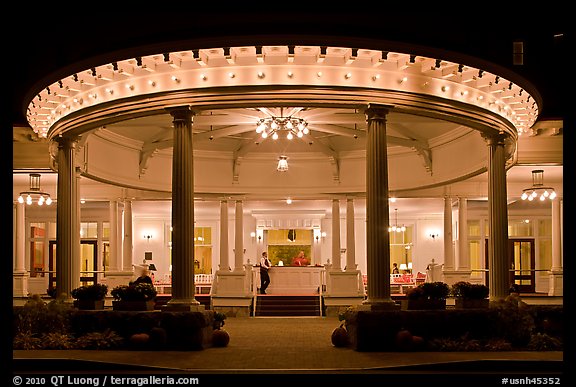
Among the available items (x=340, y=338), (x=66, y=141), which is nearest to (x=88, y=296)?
(x=66, y=141)

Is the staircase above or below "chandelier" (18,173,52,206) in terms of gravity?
below

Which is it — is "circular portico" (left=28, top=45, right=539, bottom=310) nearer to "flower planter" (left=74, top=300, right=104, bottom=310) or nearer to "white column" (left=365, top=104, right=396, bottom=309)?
"white column" (left=365, top=104, right=396, bottom=309)

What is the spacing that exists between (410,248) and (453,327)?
22.2m

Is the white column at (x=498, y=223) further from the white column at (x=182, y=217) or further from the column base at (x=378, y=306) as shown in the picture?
the white column at (x=182, y=217)

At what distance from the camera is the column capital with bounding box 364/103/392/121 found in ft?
41.5

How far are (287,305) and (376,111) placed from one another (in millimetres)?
11654

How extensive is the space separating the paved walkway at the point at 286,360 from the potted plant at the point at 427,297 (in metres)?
1.27

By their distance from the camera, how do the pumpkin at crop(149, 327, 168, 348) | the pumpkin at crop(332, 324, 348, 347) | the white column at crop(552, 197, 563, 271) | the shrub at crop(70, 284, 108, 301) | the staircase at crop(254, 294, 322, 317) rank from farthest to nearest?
the staircase at crop(254, 294, 322, 317)
the white column at crop(552, 197, 563, 271)
the shrub at crop(70, 284, 108, 301)
the pumpkin at crop(332, 324, 348, 347)
the pumpkin at crop(149, 327, 168, 348)

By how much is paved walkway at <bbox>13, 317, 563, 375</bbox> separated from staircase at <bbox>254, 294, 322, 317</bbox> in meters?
8.59

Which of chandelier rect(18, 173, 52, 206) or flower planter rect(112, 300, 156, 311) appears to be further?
chandelier rect(18, 173, 52, 206)

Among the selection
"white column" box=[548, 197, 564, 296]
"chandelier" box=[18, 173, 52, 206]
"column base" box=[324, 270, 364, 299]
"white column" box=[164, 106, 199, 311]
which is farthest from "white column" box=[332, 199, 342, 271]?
"white column" box=[164, 106, 199, 311]

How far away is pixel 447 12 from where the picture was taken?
10562mm

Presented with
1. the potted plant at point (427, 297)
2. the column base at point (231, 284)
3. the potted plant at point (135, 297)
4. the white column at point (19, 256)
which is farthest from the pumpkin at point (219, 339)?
the white column at point (19, 256)

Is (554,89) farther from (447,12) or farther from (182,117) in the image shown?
(182,117)
